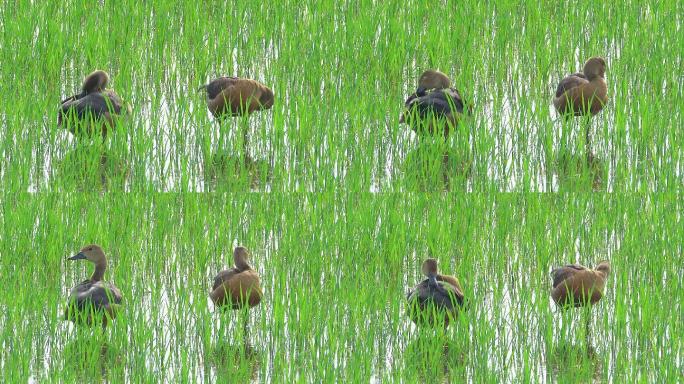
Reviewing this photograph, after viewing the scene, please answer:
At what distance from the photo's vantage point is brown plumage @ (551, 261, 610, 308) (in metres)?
6.51

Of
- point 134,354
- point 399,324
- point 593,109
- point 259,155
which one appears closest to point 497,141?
point 593,109

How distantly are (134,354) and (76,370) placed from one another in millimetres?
235

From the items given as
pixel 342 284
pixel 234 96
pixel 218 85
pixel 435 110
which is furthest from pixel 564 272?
pixel 218 85

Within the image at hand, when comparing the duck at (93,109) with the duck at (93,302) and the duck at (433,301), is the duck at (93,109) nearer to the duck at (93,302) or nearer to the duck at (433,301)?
the duck at (93,302)

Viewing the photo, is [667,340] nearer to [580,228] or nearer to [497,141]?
[580,228]

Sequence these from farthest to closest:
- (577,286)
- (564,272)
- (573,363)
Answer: (564,272) → (577,286) → (573,363)

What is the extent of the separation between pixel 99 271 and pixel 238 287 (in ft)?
2.09

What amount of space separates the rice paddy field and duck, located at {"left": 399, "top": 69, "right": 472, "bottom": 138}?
0.30 feet

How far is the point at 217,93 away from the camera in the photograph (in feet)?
26.5

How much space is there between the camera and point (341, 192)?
24.7 ft

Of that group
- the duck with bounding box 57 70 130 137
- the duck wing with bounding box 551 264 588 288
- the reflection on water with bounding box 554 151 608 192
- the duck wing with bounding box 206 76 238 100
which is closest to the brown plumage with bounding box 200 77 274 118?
the duck wing with bounding box 206 76 238 100

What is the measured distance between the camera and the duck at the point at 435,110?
796 centimetres

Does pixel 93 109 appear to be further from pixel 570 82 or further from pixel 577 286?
pixel 577 286

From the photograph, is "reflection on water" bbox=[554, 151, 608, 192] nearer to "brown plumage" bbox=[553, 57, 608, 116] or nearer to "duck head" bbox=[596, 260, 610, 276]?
"brown plumage" bbox=[553, 57, 608, 116]
